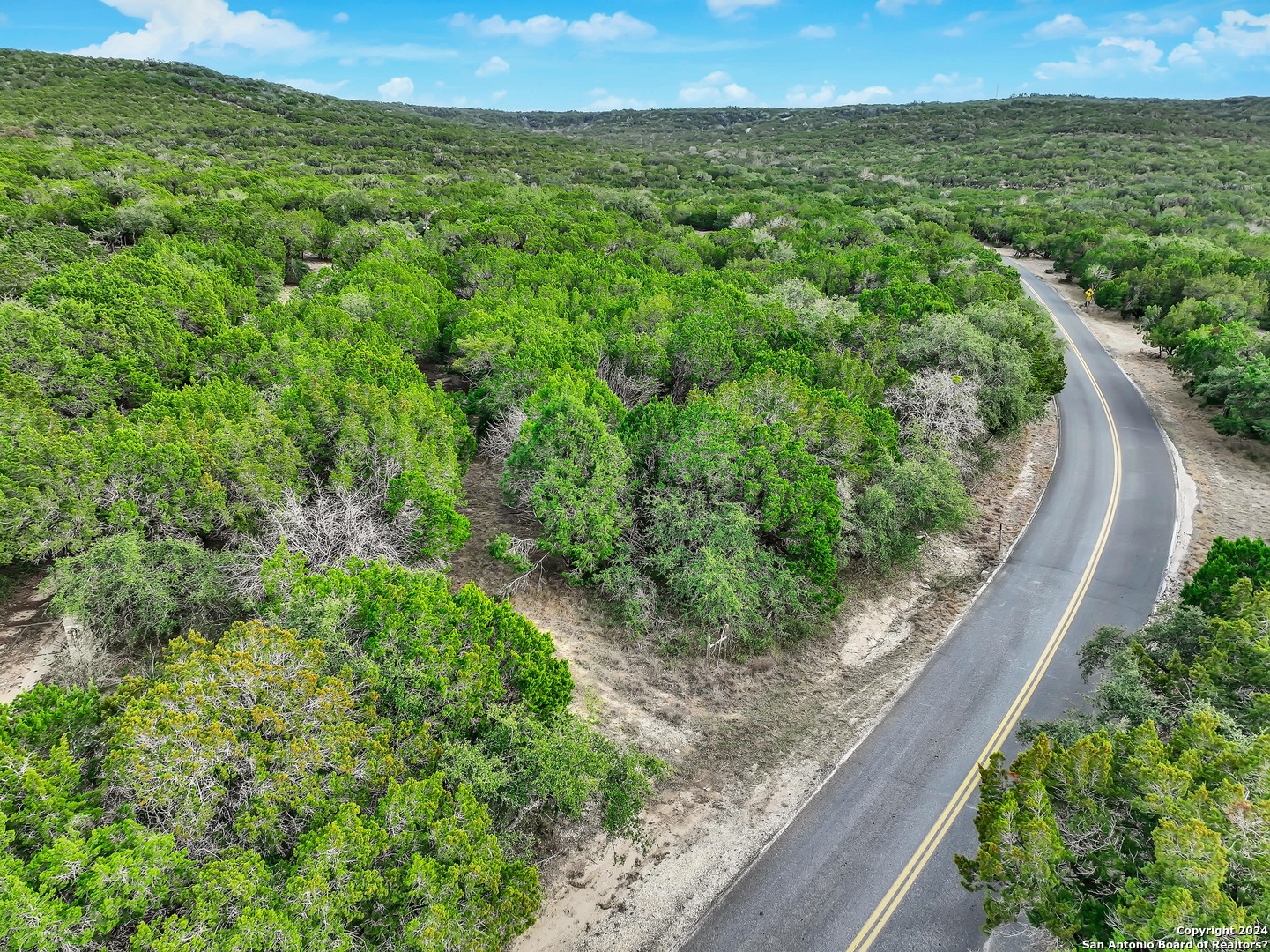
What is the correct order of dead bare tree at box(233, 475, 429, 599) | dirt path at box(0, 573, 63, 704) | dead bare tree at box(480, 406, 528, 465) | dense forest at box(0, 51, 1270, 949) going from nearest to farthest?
dense forest at box(0, 51, 1270, 949), dirt path at box(0, 573, 63, 704), dead bare tree at box(233, 475, 429, 599), dead bare tree at box(480, 406, 528, 465)

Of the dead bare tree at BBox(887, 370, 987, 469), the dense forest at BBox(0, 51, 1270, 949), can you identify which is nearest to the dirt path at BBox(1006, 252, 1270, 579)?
the dense forest at BBox(0, 51, 1270, 949)

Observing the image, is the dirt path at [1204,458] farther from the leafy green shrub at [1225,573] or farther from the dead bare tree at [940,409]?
the dead bare tree at [940,409]

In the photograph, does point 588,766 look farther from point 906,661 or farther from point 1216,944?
point 906,661

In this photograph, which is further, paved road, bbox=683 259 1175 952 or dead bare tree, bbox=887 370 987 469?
dead bare tree, bbox=887 370 987 469

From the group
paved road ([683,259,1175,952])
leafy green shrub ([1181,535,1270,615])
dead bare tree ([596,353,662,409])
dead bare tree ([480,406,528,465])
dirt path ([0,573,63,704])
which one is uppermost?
dead bare tree ([596,353,662,409])

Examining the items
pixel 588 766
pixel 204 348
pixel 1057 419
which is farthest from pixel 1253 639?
pixel 204 348

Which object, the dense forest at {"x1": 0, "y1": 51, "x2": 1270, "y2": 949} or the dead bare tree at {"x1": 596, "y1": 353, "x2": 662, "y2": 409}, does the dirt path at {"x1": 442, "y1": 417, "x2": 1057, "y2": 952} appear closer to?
the dense forest at {"x1": 0, "y1": 51, "x2": 1270, "y2": 949}

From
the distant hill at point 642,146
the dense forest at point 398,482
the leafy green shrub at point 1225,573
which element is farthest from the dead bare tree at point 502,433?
the distant hill at point 642,146
